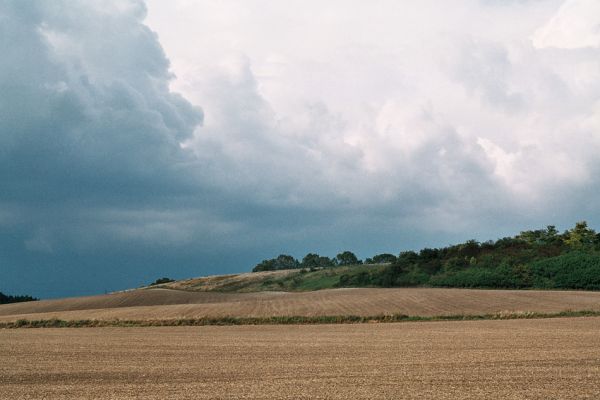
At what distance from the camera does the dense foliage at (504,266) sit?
78562 millimetres

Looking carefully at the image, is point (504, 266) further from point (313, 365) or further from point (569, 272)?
point (313, 365)

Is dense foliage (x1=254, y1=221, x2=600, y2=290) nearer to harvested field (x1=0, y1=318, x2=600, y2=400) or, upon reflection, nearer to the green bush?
the green bush

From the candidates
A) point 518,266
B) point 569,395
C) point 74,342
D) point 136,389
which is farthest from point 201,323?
point 518,266

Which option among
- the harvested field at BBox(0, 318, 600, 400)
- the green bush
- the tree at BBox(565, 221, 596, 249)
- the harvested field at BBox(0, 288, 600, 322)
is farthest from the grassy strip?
the tree at BBox(565, 221, 596, 249)

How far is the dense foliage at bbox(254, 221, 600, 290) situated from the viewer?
258 ft

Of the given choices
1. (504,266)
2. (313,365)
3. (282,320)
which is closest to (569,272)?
(504,266)

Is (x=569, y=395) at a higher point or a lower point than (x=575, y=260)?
lower

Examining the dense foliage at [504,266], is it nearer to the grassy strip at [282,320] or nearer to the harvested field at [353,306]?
the harvested field at [353,306]

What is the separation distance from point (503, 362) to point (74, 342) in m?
21.8

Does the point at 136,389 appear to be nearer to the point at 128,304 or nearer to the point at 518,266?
the point at 128,304

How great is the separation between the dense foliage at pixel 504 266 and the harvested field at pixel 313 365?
1789 inches

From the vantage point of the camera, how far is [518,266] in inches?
3278

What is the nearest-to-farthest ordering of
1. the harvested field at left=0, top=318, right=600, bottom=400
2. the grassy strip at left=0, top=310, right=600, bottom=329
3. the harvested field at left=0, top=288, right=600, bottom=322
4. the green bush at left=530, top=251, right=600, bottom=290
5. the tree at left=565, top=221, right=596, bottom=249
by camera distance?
the harvested field at left=0, top=318, right=600, bottom=400
the grassy strip at left=0, top=310, right=600, bottom=329
the harvested field at left=0, top=288, right=600, bottom=322
the green bush at left=530, top=251, right=600, bottom=290
the tree at left=565, top=221, right=596, bottom=249

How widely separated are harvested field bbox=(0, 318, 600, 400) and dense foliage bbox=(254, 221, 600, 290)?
4543 cm
